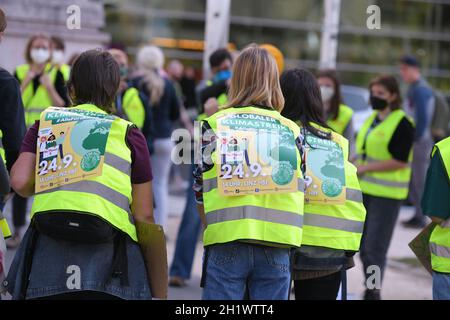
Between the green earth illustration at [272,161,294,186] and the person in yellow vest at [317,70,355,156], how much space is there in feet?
10.5

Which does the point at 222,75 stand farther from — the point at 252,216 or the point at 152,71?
the point at 252,216

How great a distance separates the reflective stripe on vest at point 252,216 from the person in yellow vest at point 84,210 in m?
0.31

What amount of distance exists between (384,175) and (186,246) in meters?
1.75

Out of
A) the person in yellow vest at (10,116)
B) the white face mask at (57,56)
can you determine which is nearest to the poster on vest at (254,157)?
the person in yellow vest at (10,116)

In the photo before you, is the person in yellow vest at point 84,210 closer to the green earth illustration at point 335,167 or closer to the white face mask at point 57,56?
the green earth illustration at point 335,167

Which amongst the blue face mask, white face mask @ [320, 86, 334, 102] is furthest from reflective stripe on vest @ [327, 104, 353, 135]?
the blue face mask

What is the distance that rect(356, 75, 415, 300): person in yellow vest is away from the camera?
23.2ft

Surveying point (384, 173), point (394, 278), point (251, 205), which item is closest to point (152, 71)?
point (384, 173)

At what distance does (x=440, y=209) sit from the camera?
14.6ft

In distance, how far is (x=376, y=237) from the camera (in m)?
7.06

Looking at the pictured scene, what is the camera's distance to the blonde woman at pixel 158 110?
821cm

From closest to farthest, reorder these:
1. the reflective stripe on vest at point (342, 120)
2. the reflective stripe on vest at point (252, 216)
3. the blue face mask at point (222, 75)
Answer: the reflective stripe on vest at point (252, 216) < the reflective stripe on vest at point (342, 120) < the blue face mask at point (222, 75)

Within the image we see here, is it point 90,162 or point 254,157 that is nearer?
point 90,162

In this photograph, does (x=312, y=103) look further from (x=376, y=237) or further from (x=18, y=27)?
(x=18, y=27)
